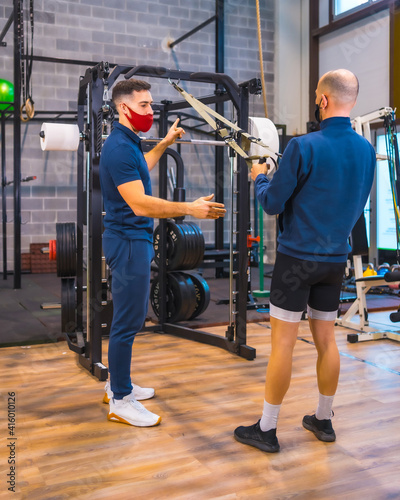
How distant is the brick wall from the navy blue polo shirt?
599 cm

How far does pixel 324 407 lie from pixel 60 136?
2373 mm

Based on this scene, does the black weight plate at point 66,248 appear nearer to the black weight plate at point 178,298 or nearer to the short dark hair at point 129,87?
the black weight plate at point 178,298

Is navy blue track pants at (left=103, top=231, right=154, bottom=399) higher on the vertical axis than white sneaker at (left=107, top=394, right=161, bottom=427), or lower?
higher

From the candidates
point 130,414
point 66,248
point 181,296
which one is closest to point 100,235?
point 66,248

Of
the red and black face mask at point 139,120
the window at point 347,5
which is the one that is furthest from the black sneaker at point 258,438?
the window at point 347,5

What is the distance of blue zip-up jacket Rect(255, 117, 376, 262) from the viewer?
2.08 meters

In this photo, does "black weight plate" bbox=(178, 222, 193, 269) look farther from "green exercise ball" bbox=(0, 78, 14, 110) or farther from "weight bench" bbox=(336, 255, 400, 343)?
"green exercise ball" bbox=(0, 78, 14, 110)

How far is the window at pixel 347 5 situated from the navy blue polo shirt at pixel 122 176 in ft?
23.8

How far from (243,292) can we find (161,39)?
6.34m

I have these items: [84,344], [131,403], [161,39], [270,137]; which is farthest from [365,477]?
[161,39]

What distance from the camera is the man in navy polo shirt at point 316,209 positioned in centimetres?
209

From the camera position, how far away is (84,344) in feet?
12.0

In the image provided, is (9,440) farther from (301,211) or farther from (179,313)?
(179,313)

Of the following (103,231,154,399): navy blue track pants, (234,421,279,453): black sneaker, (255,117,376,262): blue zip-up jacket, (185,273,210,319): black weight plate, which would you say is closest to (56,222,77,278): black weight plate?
(185,273,210,319): black weight plate
